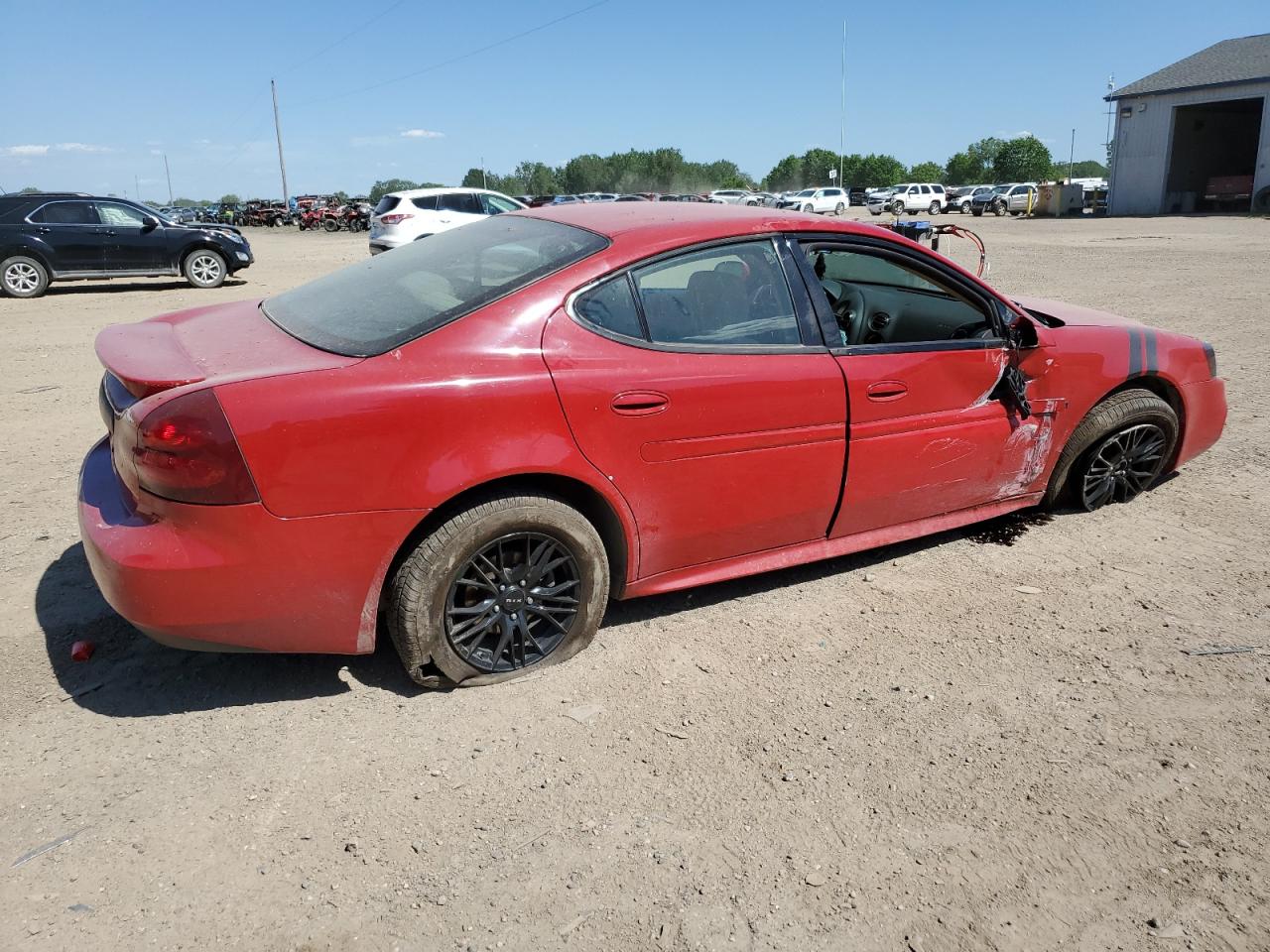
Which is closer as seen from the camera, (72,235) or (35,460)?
(35,460)

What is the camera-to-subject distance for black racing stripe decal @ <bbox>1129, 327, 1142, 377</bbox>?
14.4ft

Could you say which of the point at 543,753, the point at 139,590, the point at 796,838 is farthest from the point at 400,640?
the point at 796,838

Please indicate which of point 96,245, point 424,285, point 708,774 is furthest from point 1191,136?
point 708,774

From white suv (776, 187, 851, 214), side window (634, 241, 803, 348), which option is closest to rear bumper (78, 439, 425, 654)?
side window (634, 241, 803, 348)

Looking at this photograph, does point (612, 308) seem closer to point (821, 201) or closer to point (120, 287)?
point (120, 287)

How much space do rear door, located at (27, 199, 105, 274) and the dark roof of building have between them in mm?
44214

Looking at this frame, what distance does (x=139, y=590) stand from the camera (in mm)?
2652

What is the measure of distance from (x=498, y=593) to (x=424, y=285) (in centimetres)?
117

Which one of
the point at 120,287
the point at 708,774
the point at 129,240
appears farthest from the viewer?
the point at 120,287

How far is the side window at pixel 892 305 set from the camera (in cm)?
404

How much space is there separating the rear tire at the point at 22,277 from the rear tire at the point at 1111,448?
634 inches

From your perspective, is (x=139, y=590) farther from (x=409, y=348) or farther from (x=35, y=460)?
(x=35, y=460)

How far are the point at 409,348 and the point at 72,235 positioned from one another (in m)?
15.3

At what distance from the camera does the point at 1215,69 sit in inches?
1646
